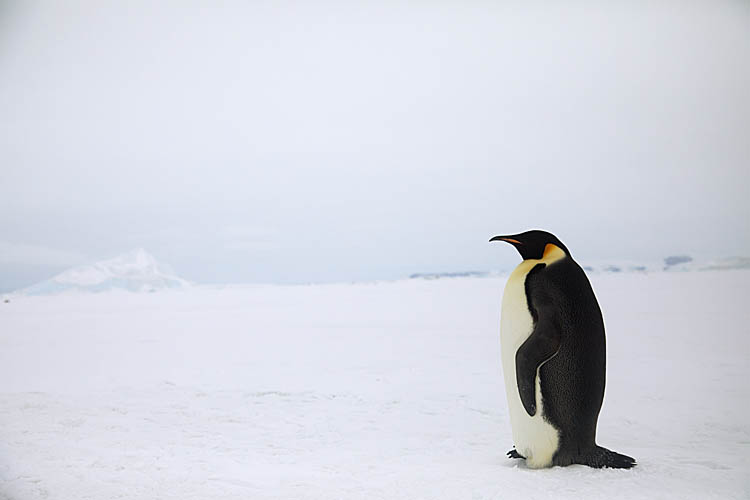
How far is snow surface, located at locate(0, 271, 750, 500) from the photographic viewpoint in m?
1.98

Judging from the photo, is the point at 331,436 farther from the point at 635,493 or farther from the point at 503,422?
the point at 635,493

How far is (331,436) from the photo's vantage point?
2.44 meters

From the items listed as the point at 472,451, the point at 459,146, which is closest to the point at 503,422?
the point at 472,451

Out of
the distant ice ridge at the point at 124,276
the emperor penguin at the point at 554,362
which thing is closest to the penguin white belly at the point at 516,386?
the emperor penguin at the point at 554,362

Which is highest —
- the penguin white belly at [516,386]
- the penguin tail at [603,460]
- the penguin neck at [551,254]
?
the penguin neck at [551,254]

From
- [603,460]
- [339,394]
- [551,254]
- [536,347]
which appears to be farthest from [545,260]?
[339,394]

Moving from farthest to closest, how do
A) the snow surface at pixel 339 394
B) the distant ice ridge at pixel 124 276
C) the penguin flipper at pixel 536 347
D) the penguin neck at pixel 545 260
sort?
the distant ice ridge at pixel 124 276, the snow surface at pixel 339 394, the penguin neck at pixel 545 260, the penguin flipper at pixel 536 347

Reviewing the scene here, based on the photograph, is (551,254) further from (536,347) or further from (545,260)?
(536,347)

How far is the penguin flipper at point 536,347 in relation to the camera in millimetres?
1752

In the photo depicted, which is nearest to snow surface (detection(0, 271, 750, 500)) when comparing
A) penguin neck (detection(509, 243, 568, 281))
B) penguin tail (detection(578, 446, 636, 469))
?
penguin tail (detection(578, 446, 636, 469))

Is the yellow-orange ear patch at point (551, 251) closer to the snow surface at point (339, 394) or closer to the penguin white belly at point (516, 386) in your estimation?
the penguin white belly at point (516, 386)

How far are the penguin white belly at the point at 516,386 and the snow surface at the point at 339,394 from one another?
0.06 m

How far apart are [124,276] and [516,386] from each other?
1.93m

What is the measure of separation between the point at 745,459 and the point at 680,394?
23.7 inches
